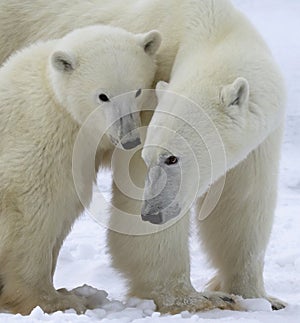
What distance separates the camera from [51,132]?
492cm

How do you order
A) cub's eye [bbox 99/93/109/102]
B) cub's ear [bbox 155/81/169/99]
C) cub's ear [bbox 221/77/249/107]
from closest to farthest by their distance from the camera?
cub's ear [bbox 221/77/249/107], cub's ear [bbox 155/81/169/99], cub's eye [bbox 99/93/109/102]

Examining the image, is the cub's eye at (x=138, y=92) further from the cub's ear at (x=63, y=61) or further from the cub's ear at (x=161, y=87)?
the cub's ear at (x=63, y=61)

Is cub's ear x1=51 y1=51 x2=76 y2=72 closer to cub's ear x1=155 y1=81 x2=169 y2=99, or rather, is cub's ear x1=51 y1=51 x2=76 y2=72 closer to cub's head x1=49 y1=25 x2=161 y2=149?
cub's head x1=49 y1=25 x2=161 y2=149

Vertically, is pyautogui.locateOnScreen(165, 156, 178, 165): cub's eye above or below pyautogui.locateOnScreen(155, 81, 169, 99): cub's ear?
below

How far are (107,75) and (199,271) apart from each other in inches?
88.9

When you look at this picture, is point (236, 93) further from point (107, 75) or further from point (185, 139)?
point (107, 75)

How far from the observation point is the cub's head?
4.70 metres

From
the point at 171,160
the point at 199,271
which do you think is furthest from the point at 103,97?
the point at 199,271

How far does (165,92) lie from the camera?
179 inches

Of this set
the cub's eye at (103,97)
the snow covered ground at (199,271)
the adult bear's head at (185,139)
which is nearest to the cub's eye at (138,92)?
the cub's eye at (103,97)

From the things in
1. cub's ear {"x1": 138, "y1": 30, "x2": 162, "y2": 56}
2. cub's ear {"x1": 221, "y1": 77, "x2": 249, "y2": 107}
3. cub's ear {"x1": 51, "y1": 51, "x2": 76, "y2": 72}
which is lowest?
cub's ear {"x1": 221, "y1": 77, "x2": 249, "y2": 107}

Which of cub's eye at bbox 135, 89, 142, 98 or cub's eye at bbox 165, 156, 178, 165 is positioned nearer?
cub's eye at bbox 165, 156, 178, 165

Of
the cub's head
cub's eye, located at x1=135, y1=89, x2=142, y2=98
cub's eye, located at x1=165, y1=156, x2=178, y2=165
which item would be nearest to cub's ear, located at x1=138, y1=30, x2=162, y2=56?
the cub's head

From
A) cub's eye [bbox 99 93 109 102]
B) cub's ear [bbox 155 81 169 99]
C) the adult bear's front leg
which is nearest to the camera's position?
cub's ear [bbox 155 81 169 99]
